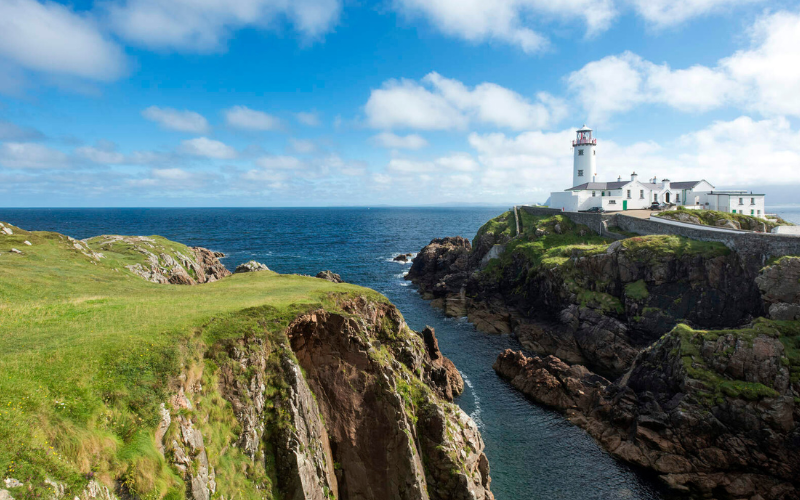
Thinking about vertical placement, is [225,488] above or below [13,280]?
below

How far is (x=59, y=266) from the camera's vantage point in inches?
1205

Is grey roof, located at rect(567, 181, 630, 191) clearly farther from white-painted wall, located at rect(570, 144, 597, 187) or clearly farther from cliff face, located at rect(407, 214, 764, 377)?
cliff face, located at rect(407, 214, 764, 377)

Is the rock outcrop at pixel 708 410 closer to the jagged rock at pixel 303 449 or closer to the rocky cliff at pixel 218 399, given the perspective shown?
the rocky cliff at pixel 218 399

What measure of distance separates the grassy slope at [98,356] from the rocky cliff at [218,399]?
2.2 inches

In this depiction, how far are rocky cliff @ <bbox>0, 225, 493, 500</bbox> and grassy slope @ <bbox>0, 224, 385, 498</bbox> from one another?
6 centimetres

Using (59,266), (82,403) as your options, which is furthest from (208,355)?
(59,266)

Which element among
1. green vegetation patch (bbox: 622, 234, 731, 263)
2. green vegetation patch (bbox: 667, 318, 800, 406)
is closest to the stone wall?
green vegetation patch (bbox: 622, 234, 731, 263)

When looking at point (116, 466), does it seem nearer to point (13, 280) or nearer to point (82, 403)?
point (82, 403)

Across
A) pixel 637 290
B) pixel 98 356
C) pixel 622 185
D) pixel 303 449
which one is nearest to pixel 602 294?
pixel 637 290

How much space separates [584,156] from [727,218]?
30.2 meters

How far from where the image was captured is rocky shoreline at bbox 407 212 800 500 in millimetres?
28094

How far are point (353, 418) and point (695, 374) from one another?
2625cm

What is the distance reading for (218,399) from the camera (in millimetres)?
17219

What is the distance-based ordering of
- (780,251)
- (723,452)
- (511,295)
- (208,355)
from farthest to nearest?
(511,295), (780,251), (723,452), (208,355)
